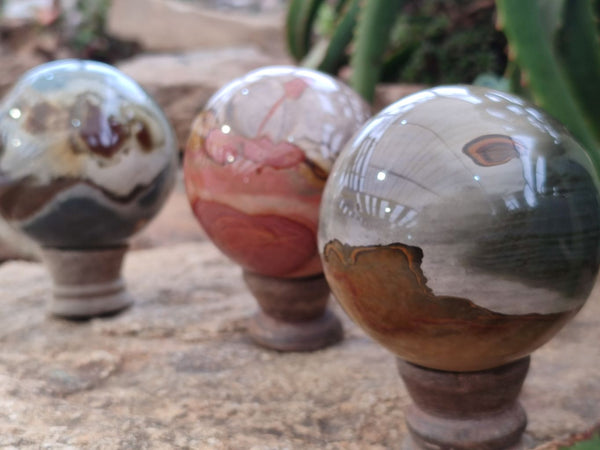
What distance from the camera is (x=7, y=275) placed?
2410 millimetres

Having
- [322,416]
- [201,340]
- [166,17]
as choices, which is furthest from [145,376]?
[166,17]

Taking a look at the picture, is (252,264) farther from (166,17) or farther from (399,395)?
(166,17)

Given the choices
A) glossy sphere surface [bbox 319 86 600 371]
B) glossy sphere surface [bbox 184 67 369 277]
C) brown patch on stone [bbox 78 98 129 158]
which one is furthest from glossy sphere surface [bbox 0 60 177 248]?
glossy sphere surface [bbox 319 86 600 371]

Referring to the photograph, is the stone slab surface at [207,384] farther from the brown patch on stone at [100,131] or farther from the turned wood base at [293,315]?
the brown patch on stone at [100,131]

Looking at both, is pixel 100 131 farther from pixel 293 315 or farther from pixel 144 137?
pixel 293 315

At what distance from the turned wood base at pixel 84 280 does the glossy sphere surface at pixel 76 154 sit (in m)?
0.05

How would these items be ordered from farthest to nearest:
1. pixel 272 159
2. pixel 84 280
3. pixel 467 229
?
pixel 84 280
pixel 272 159
pixel 467 229

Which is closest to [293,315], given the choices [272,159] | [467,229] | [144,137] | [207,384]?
[207,384]

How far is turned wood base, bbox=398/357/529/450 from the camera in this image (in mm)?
1129

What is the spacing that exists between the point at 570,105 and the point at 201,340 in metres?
1.11

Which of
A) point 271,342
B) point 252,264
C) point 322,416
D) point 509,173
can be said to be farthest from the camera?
point 271,342

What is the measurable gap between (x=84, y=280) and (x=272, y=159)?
2.49 feet

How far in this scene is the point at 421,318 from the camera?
103 cm

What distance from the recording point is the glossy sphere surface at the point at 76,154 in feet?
5.51
